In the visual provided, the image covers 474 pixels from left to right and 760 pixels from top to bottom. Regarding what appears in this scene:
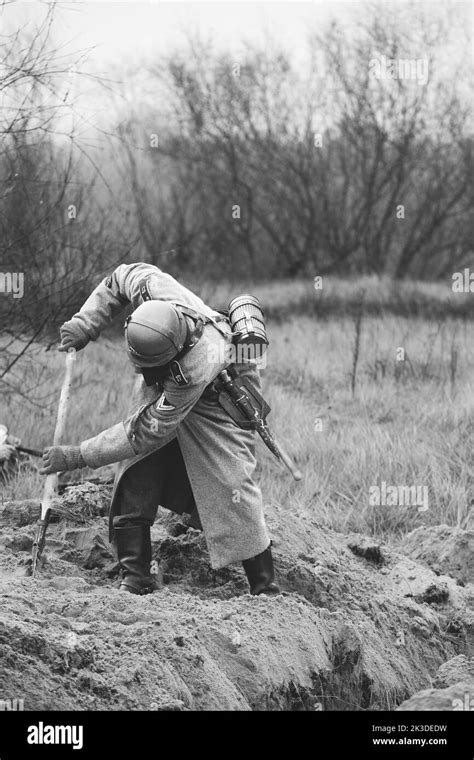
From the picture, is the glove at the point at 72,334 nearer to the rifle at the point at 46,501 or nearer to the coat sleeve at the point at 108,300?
the coat sleeve at the point at 108,300

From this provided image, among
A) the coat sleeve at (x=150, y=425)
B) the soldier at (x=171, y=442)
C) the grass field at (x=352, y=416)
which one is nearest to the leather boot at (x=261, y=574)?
the soldier at (x=171, y=442)

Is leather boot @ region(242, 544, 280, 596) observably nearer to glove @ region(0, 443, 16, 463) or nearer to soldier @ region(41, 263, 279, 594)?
soldier @ region(41, 263, 279, 594)

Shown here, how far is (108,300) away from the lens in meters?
4.98

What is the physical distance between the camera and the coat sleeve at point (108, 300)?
489 centimetres

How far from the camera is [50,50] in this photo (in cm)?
602

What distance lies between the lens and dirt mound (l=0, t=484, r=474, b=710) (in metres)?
3.75

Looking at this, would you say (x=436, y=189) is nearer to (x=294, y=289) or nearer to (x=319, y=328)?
(x=294, y=289)

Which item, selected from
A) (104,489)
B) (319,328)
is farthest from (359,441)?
(319,328)

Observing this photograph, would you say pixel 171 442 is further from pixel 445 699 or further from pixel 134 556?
pixel 445 699

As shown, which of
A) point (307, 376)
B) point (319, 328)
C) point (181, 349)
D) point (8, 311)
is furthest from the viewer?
point (319, 328)

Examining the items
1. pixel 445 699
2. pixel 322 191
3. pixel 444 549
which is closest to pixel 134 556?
pixel 445 699

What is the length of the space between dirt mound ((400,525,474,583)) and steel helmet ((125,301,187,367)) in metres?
2.18

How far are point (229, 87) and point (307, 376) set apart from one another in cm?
852

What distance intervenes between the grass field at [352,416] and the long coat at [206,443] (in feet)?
5.03
